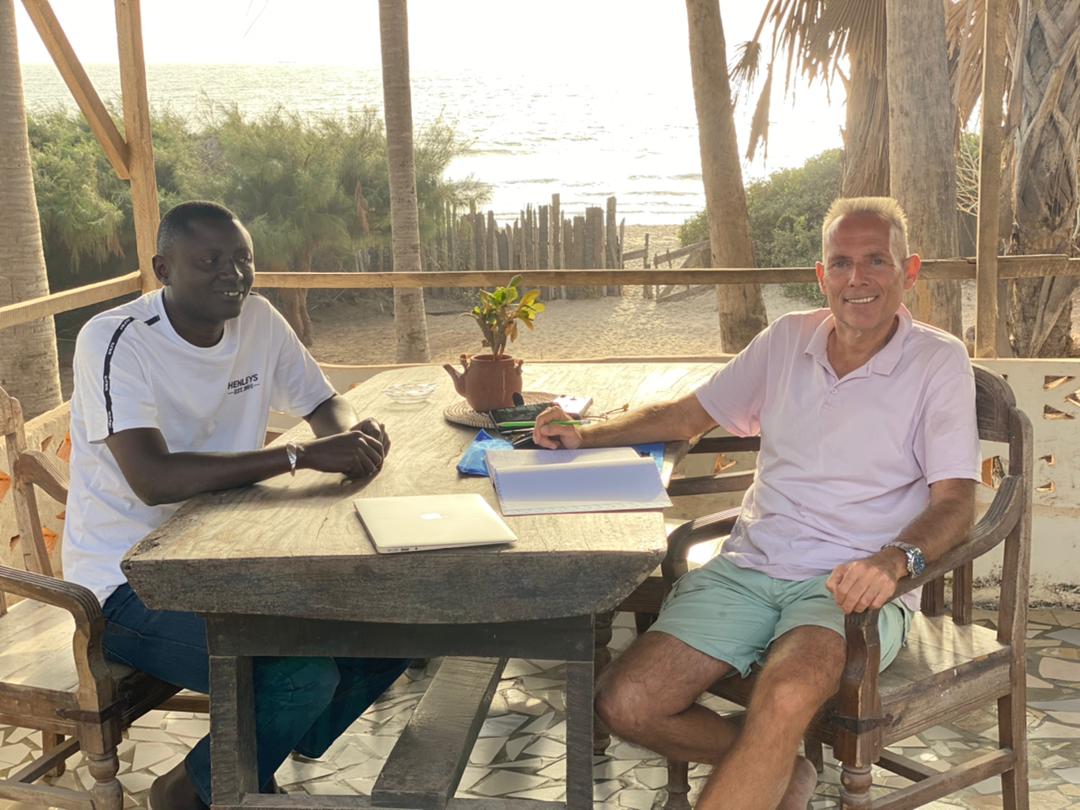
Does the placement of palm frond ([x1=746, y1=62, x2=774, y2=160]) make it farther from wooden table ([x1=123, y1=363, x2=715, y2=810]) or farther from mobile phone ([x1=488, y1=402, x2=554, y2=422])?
wooden table ([x1=123, y1=363, x2=715, y2=810])

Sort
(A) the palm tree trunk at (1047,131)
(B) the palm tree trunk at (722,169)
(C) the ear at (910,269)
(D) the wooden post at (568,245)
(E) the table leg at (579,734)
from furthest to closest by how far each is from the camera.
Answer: (D) the wooden post at (568,245) < (B) the palm tree trunk at (722,169) < (A) the palm tree trunk at (1047,131) < (C) the ear at (910,269) < (E) the table leg at (579,734)

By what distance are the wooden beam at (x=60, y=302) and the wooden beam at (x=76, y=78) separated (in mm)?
442

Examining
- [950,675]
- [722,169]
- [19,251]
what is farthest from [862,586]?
[19,251]

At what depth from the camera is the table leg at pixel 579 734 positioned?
2346mm

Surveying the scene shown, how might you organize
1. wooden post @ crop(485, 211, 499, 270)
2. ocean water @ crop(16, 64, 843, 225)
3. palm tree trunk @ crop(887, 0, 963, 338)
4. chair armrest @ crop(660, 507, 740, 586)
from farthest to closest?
ocean water @ crop(16, 64, 843, 225) < wooden post @ crop(485, 211, 499, 270) < palm tree trunk @ crop(887, 0, 963, 338) < chair armrest @ crop(660, 507, 740, 586)

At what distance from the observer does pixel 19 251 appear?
1006cm

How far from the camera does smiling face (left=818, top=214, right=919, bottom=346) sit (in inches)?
112

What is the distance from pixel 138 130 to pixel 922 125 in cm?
490

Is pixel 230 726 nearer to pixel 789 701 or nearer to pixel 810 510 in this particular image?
pixel 789 701

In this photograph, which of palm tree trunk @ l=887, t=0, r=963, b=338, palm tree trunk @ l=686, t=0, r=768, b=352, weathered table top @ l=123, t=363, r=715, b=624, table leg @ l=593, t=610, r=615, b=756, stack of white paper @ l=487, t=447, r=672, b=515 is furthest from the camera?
palm tree trunk @ l=686, t=0, r=768, b=352

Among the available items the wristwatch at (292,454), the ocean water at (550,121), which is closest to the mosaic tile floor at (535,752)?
the wristwatch at (292,454)

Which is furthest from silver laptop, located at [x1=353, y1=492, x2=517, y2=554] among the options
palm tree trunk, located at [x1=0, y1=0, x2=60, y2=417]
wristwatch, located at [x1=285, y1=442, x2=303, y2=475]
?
palm tree trunk, located at [x1=0, y1=0, x2=60, y2=417]

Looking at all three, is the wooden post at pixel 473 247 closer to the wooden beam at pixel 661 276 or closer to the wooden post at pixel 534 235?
the wooden post at pixel 534 235

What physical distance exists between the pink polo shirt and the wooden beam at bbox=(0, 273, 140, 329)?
2516 mm
